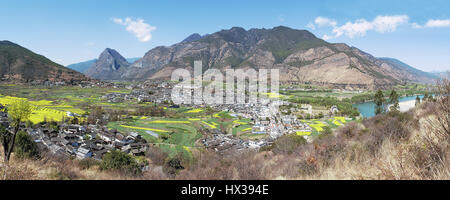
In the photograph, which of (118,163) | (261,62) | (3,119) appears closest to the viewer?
(118,163)

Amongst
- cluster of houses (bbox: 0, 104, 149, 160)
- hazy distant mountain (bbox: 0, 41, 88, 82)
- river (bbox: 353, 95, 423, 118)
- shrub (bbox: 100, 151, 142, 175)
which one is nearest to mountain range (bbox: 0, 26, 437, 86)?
hazy distant mountain (bbox: 0, 41, 88, 82)

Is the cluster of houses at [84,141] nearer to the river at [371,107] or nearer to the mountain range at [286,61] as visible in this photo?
the river at [371,107]

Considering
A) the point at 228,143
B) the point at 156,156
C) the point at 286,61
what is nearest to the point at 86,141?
the point at 156,156

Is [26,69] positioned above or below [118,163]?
above

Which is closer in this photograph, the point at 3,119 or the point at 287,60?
the point at 3,119

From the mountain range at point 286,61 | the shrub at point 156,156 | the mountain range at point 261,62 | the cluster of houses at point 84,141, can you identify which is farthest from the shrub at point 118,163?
the mountain range at point 286,61

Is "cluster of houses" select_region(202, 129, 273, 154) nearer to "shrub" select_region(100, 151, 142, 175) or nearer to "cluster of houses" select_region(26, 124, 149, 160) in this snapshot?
"cluster of houses" select_region(26, 124, 149, 160)

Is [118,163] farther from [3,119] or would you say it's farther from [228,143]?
[3,119]

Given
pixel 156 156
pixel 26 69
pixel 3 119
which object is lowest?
pixel 156 156
